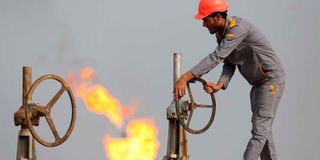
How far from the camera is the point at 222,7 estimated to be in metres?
7.09

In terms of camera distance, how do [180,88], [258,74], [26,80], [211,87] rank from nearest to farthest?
[180,88] → [258,74] → [211,87] → [26,80]

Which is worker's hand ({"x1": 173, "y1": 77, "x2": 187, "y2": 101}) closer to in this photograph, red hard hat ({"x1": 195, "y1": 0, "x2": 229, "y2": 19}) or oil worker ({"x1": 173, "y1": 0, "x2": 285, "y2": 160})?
oil worker ({"x1": 173, "y1": 0, "x2": 285, "y2": 160})

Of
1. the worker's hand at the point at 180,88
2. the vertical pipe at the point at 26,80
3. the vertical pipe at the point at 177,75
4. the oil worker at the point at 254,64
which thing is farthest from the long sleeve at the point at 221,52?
the vertical pipe at the point at 177,75

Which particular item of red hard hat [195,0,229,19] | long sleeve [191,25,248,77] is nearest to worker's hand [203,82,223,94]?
long sleeve [191,25,248,77]

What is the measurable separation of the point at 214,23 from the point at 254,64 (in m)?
0.60

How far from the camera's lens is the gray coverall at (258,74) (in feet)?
22.7

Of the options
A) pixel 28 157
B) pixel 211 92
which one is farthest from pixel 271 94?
pixel 28 157

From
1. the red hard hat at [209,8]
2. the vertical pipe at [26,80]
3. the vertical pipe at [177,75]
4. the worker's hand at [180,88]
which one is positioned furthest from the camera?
the vertical pipe at [177,75]

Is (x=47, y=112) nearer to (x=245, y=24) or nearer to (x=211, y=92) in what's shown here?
(x=211, y=92)

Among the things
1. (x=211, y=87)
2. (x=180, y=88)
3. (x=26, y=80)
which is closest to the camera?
(x=180, y=88)

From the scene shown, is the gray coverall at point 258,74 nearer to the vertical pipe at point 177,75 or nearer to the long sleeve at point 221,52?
the long sleeve at point 221,52

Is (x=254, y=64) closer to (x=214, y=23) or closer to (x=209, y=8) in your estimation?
(x=214, y=23)

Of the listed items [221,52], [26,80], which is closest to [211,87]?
[221,52]

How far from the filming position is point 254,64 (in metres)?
7.19
